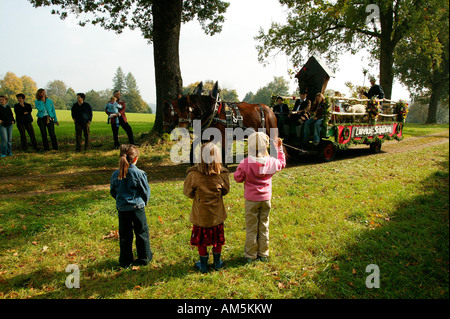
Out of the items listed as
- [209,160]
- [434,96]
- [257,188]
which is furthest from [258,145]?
[434,96]

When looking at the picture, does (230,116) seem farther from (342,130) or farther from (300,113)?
(342,130)

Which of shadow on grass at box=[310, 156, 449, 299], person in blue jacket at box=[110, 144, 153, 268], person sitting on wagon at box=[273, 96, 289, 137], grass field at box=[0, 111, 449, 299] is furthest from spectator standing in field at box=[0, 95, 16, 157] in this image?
shadow on grass at box=[310, 156, 449, 299]

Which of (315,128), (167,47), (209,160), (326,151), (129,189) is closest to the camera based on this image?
(209,160)

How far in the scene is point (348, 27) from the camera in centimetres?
2023

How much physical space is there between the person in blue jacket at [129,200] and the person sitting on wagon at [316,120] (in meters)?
7.60

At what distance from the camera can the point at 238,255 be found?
410cm

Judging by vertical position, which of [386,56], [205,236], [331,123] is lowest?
[205,236]

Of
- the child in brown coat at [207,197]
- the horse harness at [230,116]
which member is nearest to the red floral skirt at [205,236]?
the child in brown coat at [207,197]

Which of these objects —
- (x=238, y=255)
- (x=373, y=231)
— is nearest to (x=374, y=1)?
(x=373, y=231)

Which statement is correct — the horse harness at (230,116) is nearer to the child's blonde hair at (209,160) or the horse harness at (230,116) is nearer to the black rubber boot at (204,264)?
the child's blonde hair at (209,160)

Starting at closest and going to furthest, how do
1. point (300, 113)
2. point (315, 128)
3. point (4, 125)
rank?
point (315, 128), point (300, 113), point (4, 125)

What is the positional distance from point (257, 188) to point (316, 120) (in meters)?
7.00
